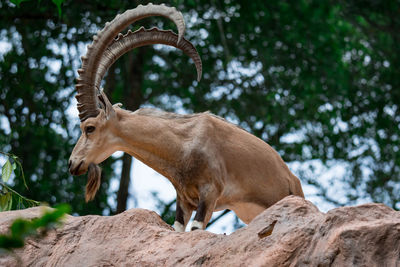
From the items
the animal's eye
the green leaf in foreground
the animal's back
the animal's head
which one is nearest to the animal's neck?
the animal's head

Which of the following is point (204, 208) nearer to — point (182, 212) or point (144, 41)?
Result: point (182, 212)

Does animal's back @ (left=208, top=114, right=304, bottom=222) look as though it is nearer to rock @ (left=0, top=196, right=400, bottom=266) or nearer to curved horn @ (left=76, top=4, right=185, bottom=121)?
curved horn @ (left=76, top=4, right=185, bottom=121)

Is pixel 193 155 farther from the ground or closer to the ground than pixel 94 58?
closer to the ground

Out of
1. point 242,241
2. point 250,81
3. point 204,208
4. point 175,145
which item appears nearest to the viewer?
point 242,241

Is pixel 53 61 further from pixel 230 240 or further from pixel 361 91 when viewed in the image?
pixel 230 240

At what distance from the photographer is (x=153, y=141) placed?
→ 6.18m

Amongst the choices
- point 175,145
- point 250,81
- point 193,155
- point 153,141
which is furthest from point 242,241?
point 250,81

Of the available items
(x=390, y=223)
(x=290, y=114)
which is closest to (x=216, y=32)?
(x=290, y=114)

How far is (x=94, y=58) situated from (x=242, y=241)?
301cm

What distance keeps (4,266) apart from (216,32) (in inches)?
348

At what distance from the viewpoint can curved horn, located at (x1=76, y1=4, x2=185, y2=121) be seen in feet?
20.5

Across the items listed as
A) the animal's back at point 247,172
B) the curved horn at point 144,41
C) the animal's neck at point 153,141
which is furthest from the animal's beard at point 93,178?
the animal's back at point 247,172

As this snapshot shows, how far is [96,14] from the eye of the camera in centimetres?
1173

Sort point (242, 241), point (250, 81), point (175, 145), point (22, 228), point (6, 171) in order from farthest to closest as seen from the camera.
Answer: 1. point (250, 81)
2. point (175, 145)
3. point (6, 171)
4. point (242, 241)
5. point (22, 228)
